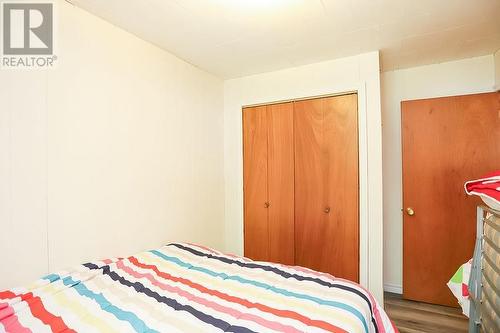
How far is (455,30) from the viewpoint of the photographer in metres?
1.95

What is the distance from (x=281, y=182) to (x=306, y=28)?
1.43 metres

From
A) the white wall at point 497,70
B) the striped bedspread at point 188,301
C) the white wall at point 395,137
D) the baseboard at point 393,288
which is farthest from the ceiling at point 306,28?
the baseboard at point 393,288

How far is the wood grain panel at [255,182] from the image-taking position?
282 centimetres

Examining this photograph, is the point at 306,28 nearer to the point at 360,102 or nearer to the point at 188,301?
the point at 360,102

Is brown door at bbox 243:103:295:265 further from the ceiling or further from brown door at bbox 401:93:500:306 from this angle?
brown door at bbox 401:93:500:306

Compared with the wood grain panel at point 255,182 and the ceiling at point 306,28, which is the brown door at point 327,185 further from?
the ceiling at point 306,28

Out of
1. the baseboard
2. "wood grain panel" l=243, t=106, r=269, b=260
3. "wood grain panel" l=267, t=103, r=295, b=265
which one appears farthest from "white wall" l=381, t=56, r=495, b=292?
"wood grain panel" l=243, t=106, r=269, b=260

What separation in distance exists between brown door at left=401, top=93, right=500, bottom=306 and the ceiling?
1.67 feet

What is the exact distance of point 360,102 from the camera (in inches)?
92.2

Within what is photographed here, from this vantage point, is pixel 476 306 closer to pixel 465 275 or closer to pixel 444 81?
pixel 465 275

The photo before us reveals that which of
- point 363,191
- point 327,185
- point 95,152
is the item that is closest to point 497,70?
point 363,191

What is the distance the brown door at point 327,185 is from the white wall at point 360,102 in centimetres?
8

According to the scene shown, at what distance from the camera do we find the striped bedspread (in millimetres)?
1068

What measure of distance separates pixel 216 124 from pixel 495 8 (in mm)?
2336
